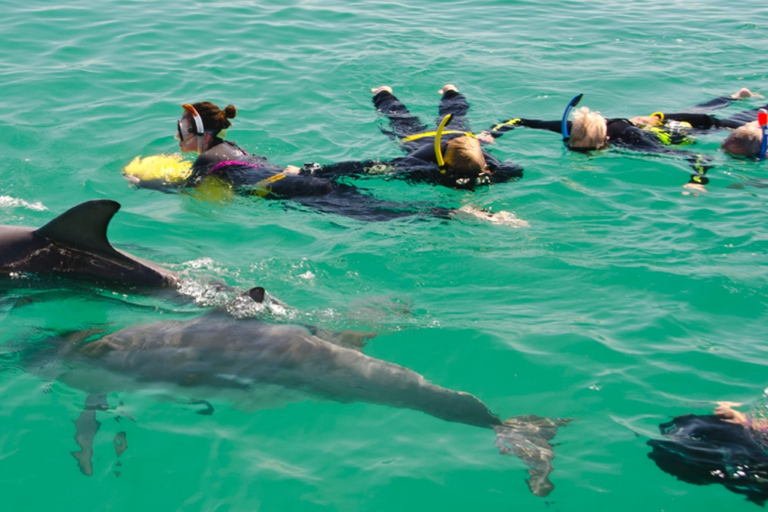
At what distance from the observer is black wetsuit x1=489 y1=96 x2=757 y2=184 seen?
9.64m

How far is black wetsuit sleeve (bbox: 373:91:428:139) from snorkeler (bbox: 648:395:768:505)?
617 cm

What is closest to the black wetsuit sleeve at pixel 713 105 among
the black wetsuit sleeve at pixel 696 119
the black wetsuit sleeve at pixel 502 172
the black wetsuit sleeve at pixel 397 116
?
the black wetsuit sleeve at pixel 696 119

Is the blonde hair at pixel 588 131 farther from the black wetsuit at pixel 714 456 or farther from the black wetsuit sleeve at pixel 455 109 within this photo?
the black wetsuit at pixel 714 456

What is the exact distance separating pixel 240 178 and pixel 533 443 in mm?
5141

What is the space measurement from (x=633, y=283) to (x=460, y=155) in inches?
99.5

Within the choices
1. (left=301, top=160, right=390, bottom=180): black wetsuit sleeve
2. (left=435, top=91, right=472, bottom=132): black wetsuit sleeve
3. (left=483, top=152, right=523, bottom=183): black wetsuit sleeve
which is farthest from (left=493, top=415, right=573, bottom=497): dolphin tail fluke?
(left=435, top=91, right=472, bottom=132): black wetsuit sleeve

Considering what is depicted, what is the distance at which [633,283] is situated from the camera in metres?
6.91

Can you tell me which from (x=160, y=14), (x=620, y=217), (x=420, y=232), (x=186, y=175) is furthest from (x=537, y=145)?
(x=160, y=14)

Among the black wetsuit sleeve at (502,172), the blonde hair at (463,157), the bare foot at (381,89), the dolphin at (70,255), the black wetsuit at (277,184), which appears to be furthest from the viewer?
the bare foot at (381,89)

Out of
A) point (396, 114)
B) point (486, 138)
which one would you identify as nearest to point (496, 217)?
point (486, 138)

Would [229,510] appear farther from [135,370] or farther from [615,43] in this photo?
[615,43]

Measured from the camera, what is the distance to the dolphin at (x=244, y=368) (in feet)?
17.4

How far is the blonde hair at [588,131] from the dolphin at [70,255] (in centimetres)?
602

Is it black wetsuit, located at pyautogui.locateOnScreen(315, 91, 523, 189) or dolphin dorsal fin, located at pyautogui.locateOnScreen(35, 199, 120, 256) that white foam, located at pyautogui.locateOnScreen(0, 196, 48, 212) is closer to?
dolphin dorsal fin, located at pyautogui.locateOnScreen(35, 199, 120, 256)
